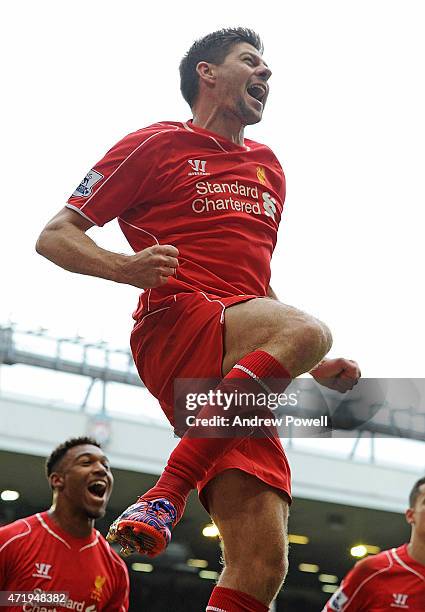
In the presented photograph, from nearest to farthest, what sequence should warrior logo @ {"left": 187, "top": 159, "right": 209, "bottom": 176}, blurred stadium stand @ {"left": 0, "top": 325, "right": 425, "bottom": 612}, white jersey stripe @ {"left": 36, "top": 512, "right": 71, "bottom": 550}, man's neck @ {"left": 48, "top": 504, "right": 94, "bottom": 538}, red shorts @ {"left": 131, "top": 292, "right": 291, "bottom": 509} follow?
red shorts @ {"left": 131, "top": 292, "right": 291, "bottom": 509}, warrior logo @ {"left": 187, "top": 159, "right": 209, "bottom": 176}, white jersey stripe @ {"left": 36, "top": 512, "right": 71, "bottom": 550}, man's neck @ {"left": 48, "top": 504, "right": 94, "bottom": 538}, blurred stadium stand @ {"left": 0, "top": 325, "right": 425, "bottom": 612}

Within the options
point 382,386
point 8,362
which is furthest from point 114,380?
point 382,386

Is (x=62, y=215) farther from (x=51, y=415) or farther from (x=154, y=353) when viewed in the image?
(x=51, y=415)

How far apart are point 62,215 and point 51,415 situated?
11.2m

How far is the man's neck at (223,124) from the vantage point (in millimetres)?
3008

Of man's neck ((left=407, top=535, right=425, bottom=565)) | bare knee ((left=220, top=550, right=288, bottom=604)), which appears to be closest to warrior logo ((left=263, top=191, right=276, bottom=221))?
bare knee ((left=220, top=550, right=288, bottom=604))

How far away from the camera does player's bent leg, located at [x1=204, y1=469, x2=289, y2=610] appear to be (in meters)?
2.44

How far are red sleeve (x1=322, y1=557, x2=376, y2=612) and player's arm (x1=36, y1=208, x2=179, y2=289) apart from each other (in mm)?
1182

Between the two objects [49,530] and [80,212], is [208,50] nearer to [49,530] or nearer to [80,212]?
[80,212]

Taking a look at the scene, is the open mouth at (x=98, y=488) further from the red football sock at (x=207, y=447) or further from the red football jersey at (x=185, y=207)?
the red football sock at (x=207, y=447)

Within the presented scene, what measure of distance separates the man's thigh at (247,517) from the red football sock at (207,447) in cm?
14

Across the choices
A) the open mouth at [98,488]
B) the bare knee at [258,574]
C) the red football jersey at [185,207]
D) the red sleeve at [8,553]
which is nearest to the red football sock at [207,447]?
the bare knee at [258,574]

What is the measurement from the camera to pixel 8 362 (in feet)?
52.0

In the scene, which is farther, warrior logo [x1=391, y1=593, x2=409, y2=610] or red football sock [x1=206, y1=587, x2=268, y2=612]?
warrior logo [x1=391, y1=593, x2=409, y2=610]

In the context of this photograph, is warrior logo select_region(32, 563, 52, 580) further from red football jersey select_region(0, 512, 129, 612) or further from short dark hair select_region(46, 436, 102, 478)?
short dark hair select_region(46, 436, 102, 478)
